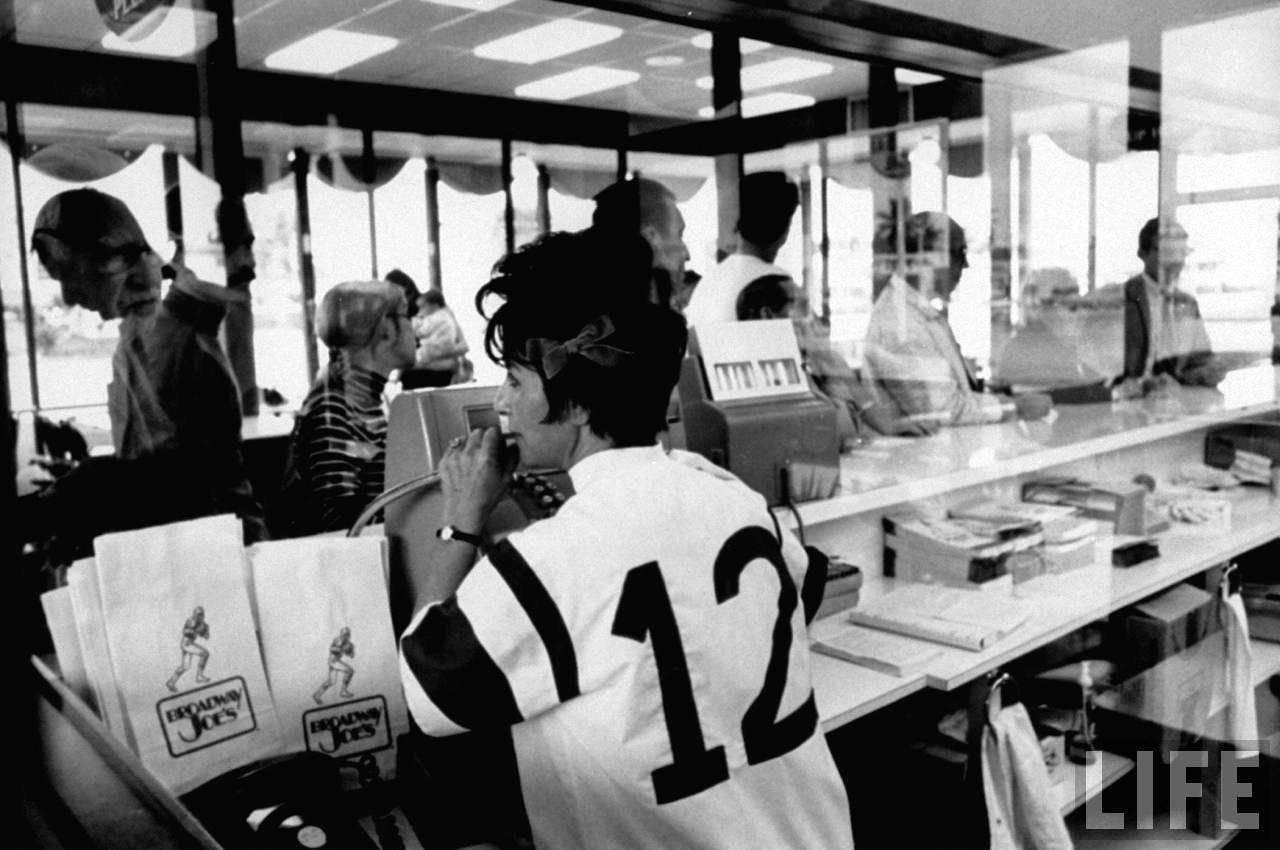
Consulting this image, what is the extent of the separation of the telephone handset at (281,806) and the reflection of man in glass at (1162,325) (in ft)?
7.75

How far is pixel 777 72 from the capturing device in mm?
6320

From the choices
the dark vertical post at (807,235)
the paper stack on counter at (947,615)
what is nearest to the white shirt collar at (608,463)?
the paper stack on counter at (947,615)

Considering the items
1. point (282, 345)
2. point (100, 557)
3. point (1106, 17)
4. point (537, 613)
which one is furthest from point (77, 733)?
point (282, 345)

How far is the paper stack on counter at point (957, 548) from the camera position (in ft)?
8.87

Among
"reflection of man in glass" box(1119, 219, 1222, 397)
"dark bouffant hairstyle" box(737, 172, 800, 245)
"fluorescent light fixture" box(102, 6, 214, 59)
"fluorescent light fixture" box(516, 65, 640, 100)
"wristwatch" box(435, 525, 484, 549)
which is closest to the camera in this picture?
"wristwatch" box(435, 525, 484, 549)

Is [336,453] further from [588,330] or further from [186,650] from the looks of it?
[588,330]

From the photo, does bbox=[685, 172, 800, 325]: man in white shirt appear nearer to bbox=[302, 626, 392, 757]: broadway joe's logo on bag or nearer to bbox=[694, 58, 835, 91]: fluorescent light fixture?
bbox=[302, 626, 392, 757]: broadway joe's logo on bag

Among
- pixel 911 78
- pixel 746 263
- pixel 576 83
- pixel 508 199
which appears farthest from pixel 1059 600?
pixel 508 199

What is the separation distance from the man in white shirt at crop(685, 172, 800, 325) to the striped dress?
111cm

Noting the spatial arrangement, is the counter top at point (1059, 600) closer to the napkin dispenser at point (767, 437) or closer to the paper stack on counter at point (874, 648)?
the paper stack on counter at point (874, 648)

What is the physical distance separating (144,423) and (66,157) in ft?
15.5

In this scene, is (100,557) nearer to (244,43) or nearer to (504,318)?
(504,318)

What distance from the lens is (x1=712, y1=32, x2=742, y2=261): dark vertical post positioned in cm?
557

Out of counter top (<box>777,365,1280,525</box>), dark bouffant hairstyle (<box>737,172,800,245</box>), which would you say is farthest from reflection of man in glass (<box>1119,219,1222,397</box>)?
dark bouffant hairstyle (<box>737,172,800,245</box>)
